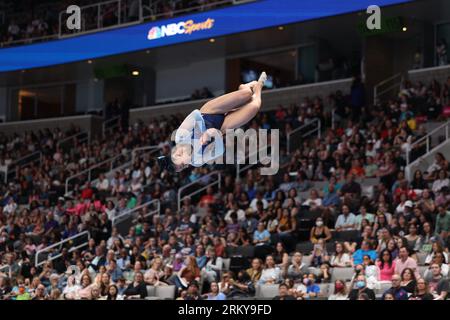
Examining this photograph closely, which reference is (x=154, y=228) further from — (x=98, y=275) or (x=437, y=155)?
(x=437, y=155)

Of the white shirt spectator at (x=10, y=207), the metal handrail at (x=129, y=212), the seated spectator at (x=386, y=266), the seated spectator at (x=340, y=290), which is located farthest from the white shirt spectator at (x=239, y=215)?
the white shirt spectator at (x=10, y=207)

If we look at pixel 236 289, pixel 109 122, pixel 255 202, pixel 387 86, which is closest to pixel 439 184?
pixel 255 202

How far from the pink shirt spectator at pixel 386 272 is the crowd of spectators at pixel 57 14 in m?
8.96

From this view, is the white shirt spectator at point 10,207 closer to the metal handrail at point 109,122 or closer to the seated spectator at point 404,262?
the metal handrail at point 109,122

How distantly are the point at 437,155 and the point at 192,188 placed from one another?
6.03 m

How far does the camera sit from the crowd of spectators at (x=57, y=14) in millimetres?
21348

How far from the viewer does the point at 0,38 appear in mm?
25375

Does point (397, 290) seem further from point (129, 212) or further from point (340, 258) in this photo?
point (129, 212)

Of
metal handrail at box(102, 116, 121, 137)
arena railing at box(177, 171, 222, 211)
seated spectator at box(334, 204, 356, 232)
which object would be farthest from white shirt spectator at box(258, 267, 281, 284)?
metal handrail at box(102, 116, 121, 137)

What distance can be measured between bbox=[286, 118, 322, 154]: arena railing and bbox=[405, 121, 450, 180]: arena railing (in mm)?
2637

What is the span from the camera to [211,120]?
9.20 m

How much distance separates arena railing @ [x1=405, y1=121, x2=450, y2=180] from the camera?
638 inches

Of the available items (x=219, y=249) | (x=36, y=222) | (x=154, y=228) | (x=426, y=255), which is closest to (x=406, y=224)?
(x=426, y=255)

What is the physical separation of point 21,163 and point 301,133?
370 inches
